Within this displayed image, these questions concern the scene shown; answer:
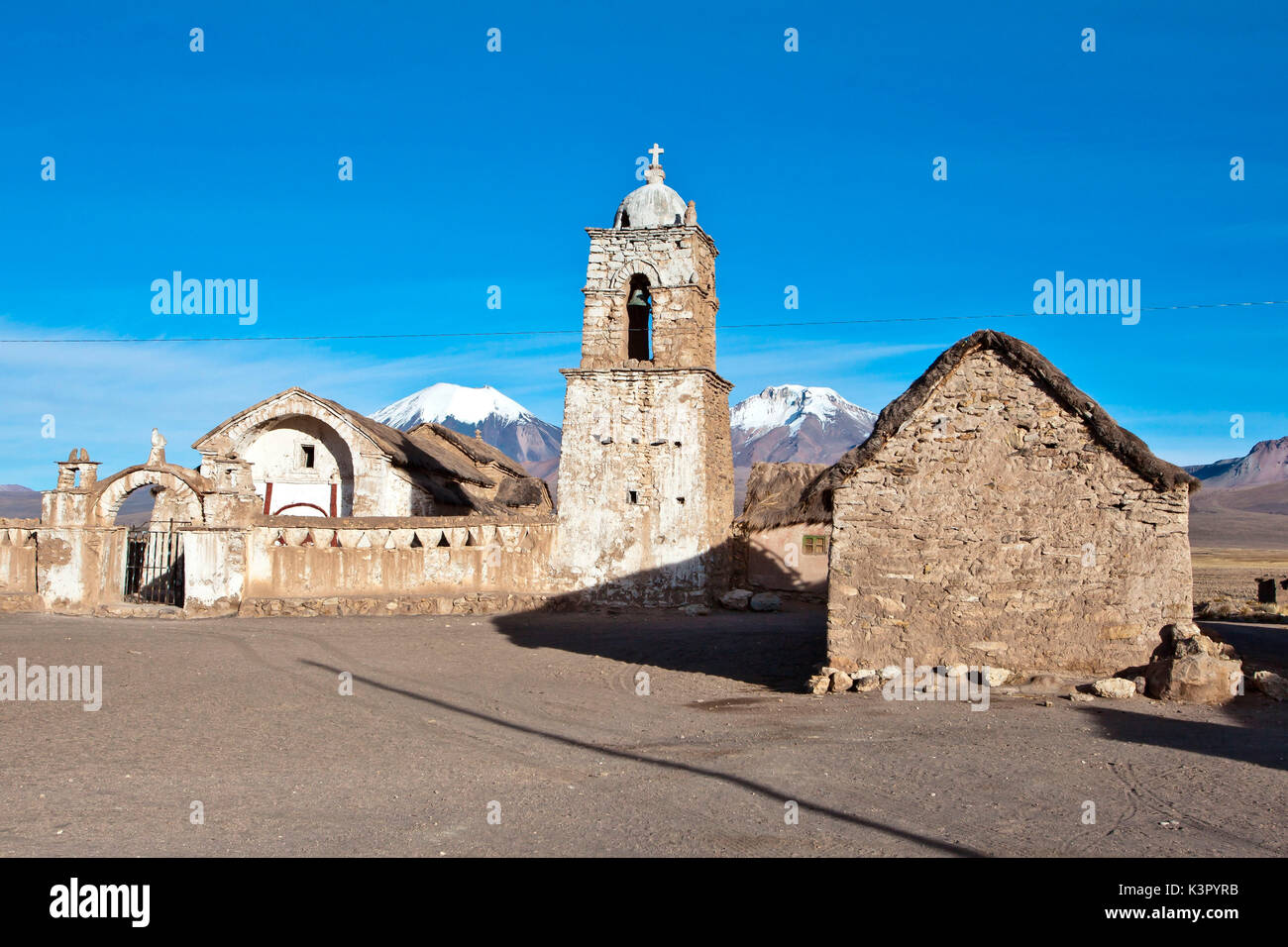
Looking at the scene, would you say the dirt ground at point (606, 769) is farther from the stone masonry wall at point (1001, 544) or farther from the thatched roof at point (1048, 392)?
the thatched roof at point (1048, 392)

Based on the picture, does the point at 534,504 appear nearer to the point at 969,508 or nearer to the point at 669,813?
the point at 969,508

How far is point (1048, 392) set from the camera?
35.2 ft

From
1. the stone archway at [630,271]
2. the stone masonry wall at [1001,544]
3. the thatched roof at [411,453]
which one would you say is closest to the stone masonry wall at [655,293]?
the stone archway at [630,271]

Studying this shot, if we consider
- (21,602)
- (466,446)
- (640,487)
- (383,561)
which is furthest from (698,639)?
(466,446)

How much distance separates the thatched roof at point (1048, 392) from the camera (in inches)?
402

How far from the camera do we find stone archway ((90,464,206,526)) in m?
18.9

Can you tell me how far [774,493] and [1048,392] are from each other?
17148mm

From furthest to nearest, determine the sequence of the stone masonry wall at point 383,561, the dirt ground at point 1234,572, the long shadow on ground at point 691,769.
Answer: the dirt ground at point 1234,572 < the stone masonry wall at point 383,561 < the long shadow on ground at point 691,769

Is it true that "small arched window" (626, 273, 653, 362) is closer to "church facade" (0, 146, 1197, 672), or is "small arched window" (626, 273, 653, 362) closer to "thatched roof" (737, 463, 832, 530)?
"church facade" (0, 146, 1197, 672)

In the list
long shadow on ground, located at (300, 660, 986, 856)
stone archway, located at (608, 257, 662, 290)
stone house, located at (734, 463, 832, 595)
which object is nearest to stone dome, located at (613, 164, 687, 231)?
stone archway, located at (608, 257, 662, 290)

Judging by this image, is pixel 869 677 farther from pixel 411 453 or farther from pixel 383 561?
pixel 411 453

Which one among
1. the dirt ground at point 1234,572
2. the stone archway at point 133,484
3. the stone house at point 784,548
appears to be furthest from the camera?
the dirt ground at point 1234,572

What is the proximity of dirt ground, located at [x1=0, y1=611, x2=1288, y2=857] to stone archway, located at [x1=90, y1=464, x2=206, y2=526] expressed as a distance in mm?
6131

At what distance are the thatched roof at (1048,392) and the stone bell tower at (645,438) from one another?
927cm
